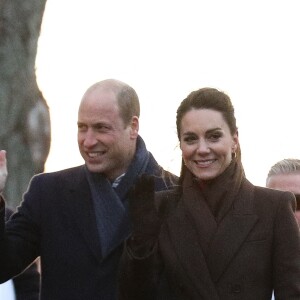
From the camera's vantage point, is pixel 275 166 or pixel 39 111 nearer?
pixel 275 166

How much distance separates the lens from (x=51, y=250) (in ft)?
25.3

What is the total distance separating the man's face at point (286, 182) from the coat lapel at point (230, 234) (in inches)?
47.2

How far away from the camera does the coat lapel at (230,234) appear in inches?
287

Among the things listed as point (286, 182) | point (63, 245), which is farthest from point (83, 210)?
point (286, 182)

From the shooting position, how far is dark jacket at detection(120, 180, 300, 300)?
7211 millimetres

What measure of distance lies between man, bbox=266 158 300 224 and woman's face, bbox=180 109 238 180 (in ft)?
4.22

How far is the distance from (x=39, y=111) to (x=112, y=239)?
4631mm

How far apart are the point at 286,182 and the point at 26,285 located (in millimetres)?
1353

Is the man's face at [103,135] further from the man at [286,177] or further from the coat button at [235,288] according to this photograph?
the man at [286,177]

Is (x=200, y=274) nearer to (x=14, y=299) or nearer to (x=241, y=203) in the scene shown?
(x=241, y=203)

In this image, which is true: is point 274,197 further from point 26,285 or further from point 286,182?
point 26,285

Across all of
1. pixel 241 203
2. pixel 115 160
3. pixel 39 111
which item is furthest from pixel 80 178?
pixel 39 111

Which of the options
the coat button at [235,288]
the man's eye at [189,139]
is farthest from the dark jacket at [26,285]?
the coat button at [235,288]

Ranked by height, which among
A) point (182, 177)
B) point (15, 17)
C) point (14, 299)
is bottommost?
point (14, 299)
